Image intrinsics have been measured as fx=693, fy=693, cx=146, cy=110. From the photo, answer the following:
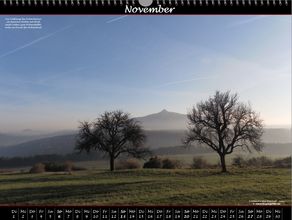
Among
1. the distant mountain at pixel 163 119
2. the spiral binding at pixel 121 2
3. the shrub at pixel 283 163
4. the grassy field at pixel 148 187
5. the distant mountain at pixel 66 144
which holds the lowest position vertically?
the grassy field at pixel 148 187

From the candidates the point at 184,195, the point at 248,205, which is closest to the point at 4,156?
the point at 184,195

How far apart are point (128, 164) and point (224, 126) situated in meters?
0.41

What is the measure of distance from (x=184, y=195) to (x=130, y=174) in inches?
9.6

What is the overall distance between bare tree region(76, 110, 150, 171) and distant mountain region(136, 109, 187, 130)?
4 cm

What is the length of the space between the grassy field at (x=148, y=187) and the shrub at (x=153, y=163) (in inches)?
0.8

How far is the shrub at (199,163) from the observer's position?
274 centimetres

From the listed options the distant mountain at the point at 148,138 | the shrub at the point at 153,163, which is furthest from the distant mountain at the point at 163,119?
the shrub at the point at 153,163

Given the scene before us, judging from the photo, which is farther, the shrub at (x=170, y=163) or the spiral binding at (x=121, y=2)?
the shrub at (x=170, y=163)

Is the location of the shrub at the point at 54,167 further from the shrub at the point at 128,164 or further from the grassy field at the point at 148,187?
the shrub at the point at 128,164

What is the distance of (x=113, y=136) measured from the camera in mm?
2764

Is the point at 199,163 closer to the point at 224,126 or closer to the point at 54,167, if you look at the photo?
the point at 224,126

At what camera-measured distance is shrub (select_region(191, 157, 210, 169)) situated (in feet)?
8.98

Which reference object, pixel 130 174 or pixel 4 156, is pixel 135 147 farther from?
pixel 4 156

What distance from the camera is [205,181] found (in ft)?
8.82
